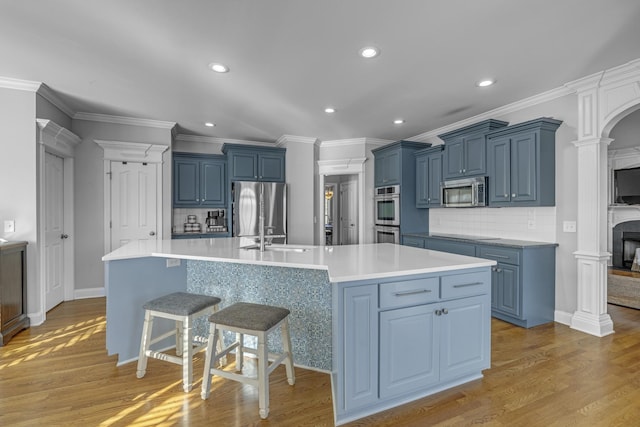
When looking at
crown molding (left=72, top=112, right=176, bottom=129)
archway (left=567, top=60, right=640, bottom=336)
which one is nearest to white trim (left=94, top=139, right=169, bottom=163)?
crown molding (left=72, top=112, right=176, bottom=129)

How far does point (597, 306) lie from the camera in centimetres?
319

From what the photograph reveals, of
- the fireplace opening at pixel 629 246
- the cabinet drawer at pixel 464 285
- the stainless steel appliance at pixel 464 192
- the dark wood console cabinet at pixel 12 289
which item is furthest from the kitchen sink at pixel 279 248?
the fireplace opening at pixel 629 246

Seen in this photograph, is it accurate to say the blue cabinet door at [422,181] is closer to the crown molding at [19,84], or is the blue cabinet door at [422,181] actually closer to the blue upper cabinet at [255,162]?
the blue upper cabinet at [255,162]

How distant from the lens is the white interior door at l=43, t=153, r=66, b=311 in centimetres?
384

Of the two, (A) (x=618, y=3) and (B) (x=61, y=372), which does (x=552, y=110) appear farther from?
(B) (x=61, y=372)

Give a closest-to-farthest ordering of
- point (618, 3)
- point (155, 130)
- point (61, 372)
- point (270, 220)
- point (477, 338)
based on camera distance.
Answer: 1. point (618, 3)
2. point (477, 338)
3. point (61, 372)
4. point (155, 130)
5. point (270, 220)

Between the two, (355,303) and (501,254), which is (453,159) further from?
(355,303)

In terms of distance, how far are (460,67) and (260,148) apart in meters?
3.36

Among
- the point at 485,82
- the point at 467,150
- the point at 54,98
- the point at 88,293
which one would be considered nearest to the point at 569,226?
the point at 467,150

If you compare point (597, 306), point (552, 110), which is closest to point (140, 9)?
point (552, 110)

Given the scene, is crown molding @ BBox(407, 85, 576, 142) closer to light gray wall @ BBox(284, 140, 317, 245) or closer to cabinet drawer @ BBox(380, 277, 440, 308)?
light gray wall @ BBox(284, 140, 317, 245)

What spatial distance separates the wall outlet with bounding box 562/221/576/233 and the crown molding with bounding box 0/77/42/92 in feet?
18.9

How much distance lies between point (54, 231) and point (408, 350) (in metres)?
4.40

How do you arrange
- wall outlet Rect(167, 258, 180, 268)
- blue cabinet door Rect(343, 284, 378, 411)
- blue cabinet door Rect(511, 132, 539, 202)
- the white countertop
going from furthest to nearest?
blue cabinet door Rect(511, 132, 539, 202) < wall outlet Rect(167, 258, 180, 268) < the white countertop < blue cabinet door Rect(343, 284, 378, 411)
